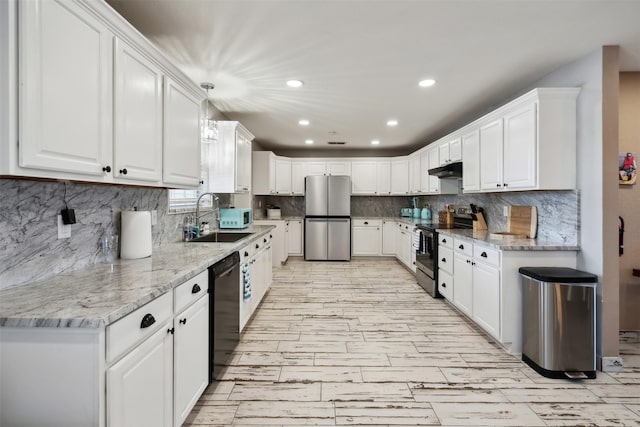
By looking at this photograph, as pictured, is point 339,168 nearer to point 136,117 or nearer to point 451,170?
point 451,170

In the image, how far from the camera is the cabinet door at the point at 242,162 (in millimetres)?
3977

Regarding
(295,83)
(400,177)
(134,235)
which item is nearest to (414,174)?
(400,177)

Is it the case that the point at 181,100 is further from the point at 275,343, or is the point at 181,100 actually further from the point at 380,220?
the point at 380,220

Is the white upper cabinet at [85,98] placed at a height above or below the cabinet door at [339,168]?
below

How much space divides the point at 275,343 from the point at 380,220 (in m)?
4.42

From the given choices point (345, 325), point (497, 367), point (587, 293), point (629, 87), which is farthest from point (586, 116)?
point (345, 325)

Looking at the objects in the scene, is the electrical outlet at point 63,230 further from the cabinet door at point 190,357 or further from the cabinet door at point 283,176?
the cabinet door at point 283,176

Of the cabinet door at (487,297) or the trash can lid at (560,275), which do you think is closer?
the trash can lid at (560,275)

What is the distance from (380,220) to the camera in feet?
22.2

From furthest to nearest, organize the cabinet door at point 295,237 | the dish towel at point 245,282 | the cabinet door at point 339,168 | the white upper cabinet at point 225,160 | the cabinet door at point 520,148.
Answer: the cabinet door at point 339,168, the cabinet door at point 295,237, the white upper cabinet at point 225,160, the dish towel at point 245,282, the cabinet door at point 520,148

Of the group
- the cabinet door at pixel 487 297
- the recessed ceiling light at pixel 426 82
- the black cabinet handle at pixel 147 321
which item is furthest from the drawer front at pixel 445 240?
the black cabinet handle at pixel 147 321

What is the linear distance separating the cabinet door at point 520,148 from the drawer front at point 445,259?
1070 millimetres

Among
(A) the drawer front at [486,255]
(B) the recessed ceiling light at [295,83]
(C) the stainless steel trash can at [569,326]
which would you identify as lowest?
(C) the stainless steel trash can at [569,326]

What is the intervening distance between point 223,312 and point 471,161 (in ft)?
10.8
